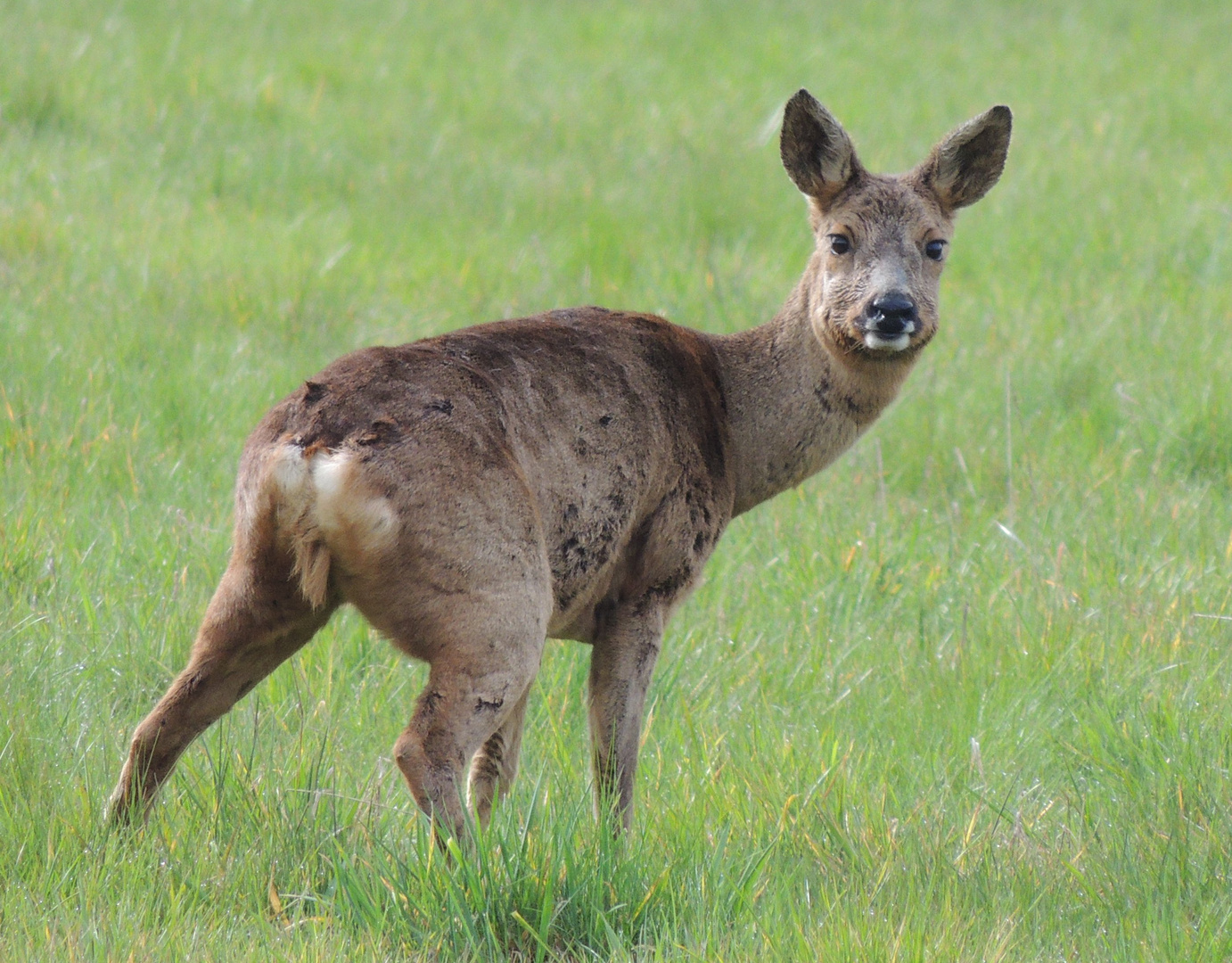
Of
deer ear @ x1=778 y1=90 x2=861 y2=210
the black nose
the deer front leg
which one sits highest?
deer ear @ x1=778 y1=90 x2=861 y2=210

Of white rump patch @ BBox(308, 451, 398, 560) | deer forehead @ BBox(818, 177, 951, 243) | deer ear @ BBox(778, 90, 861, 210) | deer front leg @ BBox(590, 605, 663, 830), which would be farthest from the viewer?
deer ear @ BBox(778, 90, 861, 210)

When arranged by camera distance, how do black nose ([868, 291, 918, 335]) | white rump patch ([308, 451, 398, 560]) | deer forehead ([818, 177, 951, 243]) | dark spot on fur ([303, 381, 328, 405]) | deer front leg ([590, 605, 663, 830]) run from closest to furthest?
1. white rump patch ([308, 451, 398, 560])
2. dark spot on fur ([303, 381, 328, 405])
3. deer front leg ([590, 605, 663, 830])
4. black nose ([868, 291, 918, 335])
5. deer forehead ([818, 177, 951, 243])

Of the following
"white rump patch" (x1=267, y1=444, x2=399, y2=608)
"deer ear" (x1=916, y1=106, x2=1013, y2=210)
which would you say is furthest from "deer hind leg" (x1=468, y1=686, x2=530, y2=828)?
"deer ear" (x1=916, y1=106, x2=1013, y2=210)

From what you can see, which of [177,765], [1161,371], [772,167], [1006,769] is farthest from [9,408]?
[772,167]

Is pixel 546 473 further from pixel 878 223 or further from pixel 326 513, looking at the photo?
pixel 878 223

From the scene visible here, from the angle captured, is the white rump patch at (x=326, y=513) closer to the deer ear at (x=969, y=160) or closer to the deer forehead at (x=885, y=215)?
the deer forehead at (x=885, y=215)

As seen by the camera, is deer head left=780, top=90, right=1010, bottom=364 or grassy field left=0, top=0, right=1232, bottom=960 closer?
grassy field left=0, top=0, right=1232, bottom=960

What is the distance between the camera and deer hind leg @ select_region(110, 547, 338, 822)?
3590 mm

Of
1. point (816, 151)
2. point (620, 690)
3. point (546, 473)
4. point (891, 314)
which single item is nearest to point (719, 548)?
point (816, 151)

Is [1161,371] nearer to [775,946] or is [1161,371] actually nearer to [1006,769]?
[1006,769]

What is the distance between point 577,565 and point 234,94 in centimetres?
742

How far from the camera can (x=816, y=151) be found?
493 cm

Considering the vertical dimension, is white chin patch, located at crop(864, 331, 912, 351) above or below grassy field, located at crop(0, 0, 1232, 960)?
above

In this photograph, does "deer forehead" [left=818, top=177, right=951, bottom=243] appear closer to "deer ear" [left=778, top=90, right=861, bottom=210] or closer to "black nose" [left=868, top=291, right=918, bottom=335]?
"deer ear" [left=778, top=90, right=861, bottom=210]
